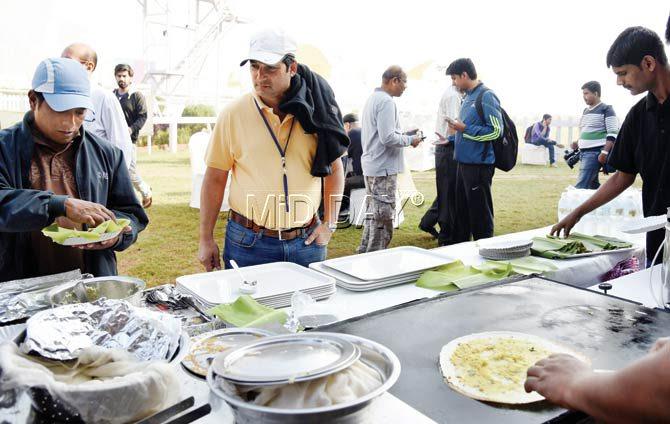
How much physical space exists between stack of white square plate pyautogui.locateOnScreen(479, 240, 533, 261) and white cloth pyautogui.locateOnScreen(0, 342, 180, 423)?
5.59 feet

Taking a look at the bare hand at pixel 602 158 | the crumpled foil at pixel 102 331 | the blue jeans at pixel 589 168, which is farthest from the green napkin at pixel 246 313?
the blue jeans at pixel 589 168

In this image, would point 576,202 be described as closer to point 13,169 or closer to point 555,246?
point 555,246

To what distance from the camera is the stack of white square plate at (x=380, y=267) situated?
1.86 meters

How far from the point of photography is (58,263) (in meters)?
1.81

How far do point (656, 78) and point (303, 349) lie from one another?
2.25m

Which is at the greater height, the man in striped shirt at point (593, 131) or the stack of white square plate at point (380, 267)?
the man in striped shirt at point (593, 131)

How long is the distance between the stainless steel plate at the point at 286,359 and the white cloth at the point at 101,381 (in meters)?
0.14

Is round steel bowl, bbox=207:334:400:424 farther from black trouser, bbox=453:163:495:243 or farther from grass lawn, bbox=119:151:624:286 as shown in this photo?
black trouser, bbox=453:163:495:243

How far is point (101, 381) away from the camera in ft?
2.76

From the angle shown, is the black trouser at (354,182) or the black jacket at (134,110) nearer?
the black jacket at (134,110)

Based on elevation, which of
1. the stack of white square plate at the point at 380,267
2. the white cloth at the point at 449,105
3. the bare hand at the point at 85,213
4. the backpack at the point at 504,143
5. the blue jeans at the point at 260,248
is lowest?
the stack of white square plate at the point at 380,267

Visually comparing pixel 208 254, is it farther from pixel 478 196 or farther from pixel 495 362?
pixel 478 196

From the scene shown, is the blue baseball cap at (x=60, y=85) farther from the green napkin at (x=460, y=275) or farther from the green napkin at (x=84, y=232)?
the green napkin at (x=460, y=275)

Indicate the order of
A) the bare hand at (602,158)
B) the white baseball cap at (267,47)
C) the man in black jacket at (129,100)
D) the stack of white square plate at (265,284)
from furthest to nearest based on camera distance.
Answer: the man in black jacket at (129,100), the bare hand at (602,158), the white baseball cap at (267,47), the stack of white square plate at (265,284)
